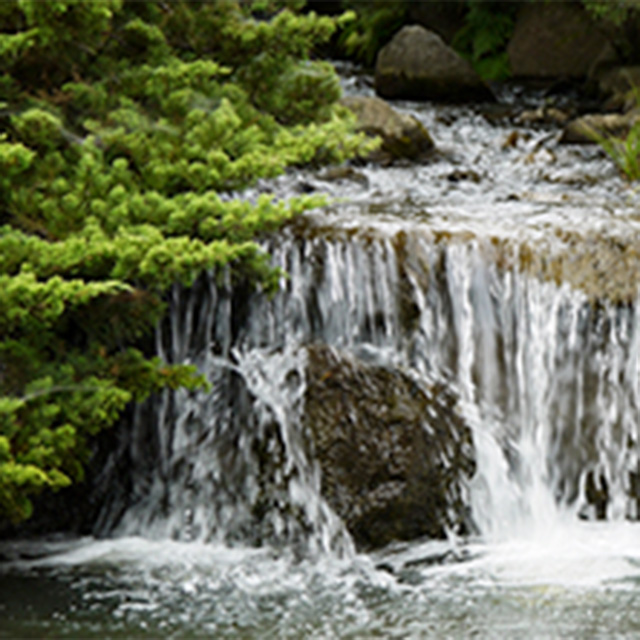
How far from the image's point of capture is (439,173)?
775 cm

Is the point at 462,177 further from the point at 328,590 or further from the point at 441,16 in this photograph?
the point at 441,16

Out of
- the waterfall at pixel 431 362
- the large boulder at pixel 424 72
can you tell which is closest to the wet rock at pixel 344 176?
the waterfall at pixel 431 362

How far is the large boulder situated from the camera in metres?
10.8

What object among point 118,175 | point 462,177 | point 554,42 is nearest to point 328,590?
point 118,175

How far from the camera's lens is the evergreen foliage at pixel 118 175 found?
3.85 meters

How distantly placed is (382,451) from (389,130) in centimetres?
425

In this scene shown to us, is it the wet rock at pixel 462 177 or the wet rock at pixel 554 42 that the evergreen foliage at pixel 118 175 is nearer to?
the wet rock at pixel 462 177

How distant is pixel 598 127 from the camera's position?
8820mm

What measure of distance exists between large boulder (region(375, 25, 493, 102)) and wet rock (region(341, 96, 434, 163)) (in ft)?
8.10

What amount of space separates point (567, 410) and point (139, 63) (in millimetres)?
3046

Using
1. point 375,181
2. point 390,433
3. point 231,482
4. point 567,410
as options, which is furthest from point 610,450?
point 375,181

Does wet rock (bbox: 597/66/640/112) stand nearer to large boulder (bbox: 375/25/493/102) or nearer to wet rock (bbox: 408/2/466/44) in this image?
large boulder (bbox: 375/25/493/102)

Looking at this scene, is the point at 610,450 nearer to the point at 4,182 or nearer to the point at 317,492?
the point at 317,492

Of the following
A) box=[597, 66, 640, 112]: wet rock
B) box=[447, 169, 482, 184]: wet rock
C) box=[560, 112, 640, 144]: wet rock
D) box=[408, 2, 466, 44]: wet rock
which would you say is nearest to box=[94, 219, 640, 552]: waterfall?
box=[447, 169, 482, 184]: wet rock
